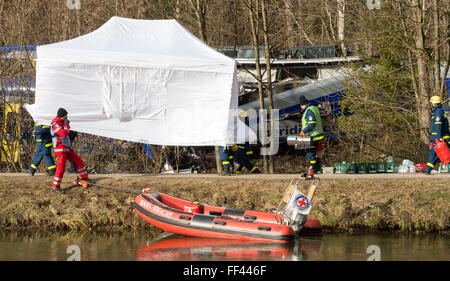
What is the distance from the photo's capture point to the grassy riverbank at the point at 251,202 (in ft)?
44.6

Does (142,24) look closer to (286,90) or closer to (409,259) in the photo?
(286,90)

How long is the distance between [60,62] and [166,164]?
290 inches

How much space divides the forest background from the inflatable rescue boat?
6705mm

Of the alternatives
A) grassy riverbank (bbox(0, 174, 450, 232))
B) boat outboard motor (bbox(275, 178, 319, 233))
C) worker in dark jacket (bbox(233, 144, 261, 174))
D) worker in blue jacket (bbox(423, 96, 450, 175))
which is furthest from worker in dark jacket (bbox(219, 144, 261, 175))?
worker in blue jacket (bbox(423, 96, 450, 175))

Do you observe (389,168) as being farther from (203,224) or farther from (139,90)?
(139,90)

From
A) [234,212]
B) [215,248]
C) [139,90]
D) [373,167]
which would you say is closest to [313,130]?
[373,167]

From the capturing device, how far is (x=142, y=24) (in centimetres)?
1625

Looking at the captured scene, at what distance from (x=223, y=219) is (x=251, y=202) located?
74.4 inches

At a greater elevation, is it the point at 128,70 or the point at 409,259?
the point at 128,70

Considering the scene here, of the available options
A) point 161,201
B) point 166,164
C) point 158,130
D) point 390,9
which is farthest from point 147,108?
point 390,9

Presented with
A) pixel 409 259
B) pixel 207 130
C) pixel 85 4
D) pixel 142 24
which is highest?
pixel 85 4

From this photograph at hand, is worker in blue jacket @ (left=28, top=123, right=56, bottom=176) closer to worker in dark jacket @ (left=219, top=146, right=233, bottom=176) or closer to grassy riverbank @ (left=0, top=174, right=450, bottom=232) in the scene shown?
grassy riverbank @ (left=0, top=174, right=450, bottom=232)

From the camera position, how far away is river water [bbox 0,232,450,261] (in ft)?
36.9

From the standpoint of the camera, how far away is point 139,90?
1517 centimetres
